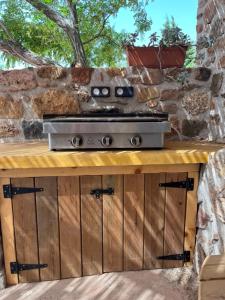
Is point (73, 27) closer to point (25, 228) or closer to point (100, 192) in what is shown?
point (100, 192)

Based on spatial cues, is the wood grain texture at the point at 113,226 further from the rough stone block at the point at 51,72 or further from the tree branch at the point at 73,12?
the tree branch at the point at 73,12

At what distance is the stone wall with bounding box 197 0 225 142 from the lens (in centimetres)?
169

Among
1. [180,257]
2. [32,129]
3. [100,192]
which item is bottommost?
[180,257]

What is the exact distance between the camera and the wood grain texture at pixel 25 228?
4.76 ft

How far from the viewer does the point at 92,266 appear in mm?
1604

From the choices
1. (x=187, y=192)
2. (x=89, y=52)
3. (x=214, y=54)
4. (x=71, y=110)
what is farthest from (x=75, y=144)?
(x=89, y=52)

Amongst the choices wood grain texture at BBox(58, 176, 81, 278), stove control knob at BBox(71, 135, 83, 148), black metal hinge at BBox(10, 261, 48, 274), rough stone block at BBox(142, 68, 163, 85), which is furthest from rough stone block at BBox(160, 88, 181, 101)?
black metal hinge at BBox(10, 261, 48, 274)

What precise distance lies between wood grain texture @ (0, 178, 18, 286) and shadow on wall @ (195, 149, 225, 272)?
1161mm

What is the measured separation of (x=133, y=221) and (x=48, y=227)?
53 centimetres

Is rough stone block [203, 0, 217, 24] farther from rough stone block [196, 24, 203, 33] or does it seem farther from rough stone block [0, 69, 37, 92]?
rough stone block [0, 69, 37, 92]

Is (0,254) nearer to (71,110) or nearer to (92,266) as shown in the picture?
(92,266)

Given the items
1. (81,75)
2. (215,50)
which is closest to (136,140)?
(81,75)

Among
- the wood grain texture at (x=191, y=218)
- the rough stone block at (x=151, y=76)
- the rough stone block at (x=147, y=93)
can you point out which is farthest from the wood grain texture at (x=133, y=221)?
the rough stone block at (x=151, y=76)

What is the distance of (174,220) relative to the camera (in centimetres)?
160
